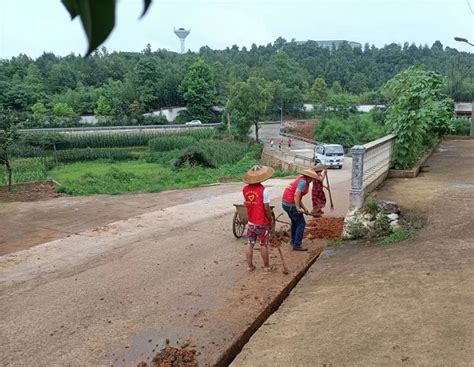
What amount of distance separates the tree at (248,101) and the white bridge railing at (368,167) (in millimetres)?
30072

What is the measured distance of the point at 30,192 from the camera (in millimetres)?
18375

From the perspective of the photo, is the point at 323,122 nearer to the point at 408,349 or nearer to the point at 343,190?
the point at 343,190

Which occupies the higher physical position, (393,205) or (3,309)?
(393,205)

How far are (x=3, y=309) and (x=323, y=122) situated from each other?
144 ft

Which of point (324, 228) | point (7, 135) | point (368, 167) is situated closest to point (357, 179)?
point (368, 167)

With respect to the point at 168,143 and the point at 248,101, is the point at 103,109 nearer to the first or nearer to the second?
the point at 168,143

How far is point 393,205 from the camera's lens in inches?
253

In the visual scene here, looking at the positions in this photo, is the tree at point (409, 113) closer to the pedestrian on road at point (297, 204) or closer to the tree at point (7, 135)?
the pedestrian on road at point (297, 204)

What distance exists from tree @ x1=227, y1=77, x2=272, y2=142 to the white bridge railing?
30072 mm

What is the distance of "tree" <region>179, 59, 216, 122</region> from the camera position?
6094cm

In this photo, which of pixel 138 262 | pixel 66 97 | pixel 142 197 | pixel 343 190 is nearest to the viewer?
pixel 138 262

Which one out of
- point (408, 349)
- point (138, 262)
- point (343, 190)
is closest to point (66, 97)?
point (343, 190)

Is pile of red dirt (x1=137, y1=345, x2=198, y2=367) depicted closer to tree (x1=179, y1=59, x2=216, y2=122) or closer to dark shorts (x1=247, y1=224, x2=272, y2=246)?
dark shorts (x1=247, y1=224, x2=272, y2=246)

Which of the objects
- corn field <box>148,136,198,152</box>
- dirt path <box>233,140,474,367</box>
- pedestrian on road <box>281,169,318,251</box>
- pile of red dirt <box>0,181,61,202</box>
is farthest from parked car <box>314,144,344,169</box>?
dirt path <box>233,140,474,367</box>
